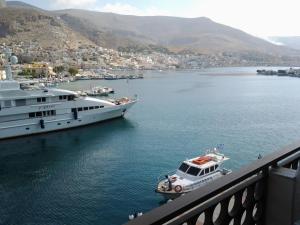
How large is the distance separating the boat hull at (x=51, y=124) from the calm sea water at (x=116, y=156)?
1.77ft

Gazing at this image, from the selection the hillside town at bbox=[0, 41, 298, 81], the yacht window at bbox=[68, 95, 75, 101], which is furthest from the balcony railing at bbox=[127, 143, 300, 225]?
the hillside town at bbox=[0, 41, 298, 81]

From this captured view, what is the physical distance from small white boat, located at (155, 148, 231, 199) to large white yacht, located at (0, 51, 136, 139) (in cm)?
1258

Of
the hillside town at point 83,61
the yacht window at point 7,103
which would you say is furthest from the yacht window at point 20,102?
the hillside town at point 83,61

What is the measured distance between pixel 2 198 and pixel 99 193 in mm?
3856

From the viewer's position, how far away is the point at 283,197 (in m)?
1.90

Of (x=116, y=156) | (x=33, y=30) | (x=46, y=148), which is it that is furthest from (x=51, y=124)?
(x=33, y=30)

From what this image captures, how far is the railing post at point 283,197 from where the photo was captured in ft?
6.08

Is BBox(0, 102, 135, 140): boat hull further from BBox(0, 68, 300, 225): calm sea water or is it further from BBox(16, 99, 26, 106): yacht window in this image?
BBox(16, 99, 26, 106): yacht window

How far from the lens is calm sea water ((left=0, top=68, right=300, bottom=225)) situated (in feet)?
40.6

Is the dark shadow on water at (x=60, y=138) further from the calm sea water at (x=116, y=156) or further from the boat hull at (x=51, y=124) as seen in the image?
the boat hull at (x=51, y=124)

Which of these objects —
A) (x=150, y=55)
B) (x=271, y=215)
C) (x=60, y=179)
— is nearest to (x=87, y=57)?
(x=150, y=55)

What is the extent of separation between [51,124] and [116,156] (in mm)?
7825

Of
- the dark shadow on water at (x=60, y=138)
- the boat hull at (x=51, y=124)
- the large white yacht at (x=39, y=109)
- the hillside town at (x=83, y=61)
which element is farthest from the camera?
the hillside town at (x=83, y=61)

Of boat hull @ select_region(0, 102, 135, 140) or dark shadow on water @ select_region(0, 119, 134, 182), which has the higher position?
boat hull @ select_region(0, 102, 135, 140)
